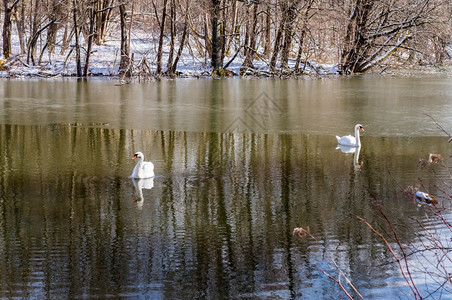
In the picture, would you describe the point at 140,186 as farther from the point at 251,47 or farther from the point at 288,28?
the point at 251,47

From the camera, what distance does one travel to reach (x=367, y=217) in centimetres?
797

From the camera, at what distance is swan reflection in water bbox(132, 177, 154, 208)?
8766mm

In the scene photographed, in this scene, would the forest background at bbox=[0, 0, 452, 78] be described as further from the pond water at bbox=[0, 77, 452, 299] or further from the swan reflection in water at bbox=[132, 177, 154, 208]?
the swan reflection in water at bbox=[132, 177, 154, 208]

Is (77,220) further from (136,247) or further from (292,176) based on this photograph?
(292,176)

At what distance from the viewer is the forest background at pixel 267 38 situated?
1232 inches

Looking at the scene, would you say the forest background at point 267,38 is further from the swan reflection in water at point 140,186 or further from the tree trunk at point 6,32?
the swan reflection in water at point 140,186

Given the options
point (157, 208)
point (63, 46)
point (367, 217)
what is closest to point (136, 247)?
point (157, 208)

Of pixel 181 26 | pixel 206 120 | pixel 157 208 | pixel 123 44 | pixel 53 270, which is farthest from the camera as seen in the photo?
pixel 181 26

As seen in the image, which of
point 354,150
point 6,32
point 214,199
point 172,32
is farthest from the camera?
point 6,32

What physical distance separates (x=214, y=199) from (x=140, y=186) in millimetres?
1316

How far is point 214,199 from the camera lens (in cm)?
881

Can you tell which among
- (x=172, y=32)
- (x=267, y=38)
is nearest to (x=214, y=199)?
(x=172, y=32)

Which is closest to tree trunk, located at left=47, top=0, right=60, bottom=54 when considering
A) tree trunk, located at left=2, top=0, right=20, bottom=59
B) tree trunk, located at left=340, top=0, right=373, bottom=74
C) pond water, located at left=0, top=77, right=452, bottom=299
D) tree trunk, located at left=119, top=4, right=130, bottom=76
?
tree trunk, located at left=2, top=0, right=20, bottom=59

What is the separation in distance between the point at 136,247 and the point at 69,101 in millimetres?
14020
